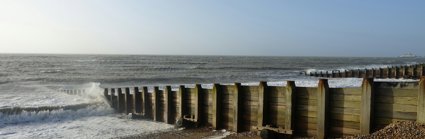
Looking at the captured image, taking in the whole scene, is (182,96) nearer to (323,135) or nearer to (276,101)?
(276,101)

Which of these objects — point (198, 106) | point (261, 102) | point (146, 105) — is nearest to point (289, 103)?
point (261, 102)

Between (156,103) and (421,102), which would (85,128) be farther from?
(421,102)

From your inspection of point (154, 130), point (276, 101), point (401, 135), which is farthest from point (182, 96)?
point (401, 135)

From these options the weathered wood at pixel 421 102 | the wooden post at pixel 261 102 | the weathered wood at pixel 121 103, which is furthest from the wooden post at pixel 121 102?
the weathered wood at pixel 421 102

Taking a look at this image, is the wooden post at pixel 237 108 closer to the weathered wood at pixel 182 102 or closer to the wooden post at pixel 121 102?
the weathered wood at pixel 182 102

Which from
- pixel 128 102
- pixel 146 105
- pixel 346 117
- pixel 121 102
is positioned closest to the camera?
pixel 346 117

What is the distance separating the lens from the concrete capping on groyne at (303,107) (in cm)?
871

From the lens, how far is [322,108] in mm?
9734

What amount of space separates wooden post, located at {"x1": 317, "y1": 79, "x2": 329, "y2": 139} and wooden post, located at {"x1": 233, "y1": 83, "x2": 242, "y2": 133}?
2.62m

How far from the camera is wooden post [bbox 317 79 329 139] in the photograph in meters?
9.62

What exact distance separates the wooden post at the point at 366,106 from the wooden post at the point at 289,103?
178 cm

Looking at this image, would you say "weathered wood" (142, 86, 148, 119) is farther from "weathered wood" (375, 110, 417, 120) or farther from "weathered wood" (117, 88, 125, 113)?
"weathered wood" (375, 110, 417, 120)

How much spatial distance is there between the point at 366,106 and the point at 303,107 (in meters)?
1.71

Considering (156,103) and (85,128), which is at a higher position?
(156,103)
